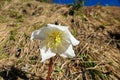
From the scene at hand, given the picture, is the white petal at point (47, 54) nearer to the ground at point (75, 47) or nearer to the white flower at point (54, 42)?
the white flower at point (54, 42)

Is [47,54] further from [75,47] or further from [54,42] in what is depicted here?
[75,47]

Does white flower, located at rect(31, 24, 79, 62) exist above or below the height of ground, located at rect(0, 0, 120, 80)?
above

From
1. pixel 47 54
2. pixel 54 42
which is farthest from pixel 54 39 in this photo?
pixel 47 54

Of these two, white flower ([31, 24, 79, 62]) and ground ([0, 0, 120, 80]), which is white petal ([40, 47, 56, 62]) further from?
ground ([0, 0, 120, 80])

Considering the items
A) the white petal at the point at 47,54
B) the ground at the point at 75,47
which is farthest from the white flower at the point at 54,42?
the ground at the point at 75,47

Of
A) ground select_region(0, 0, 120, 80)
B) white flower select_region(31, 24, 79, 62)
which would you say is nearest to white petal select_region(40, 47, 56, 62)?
white flower select_region(31, 24, 79, 62)

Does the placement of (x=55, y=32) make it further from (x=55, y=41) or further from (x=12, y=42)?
(x=12, y=42)

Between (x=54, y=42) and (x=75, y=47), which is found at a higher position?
(x=54, y=42)

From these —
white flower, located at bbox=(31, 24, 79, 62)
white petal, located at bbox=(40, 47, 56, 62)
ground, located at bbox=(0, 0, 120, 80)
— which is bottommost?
ground, located at bbox=(0, 0, 120, 80)
